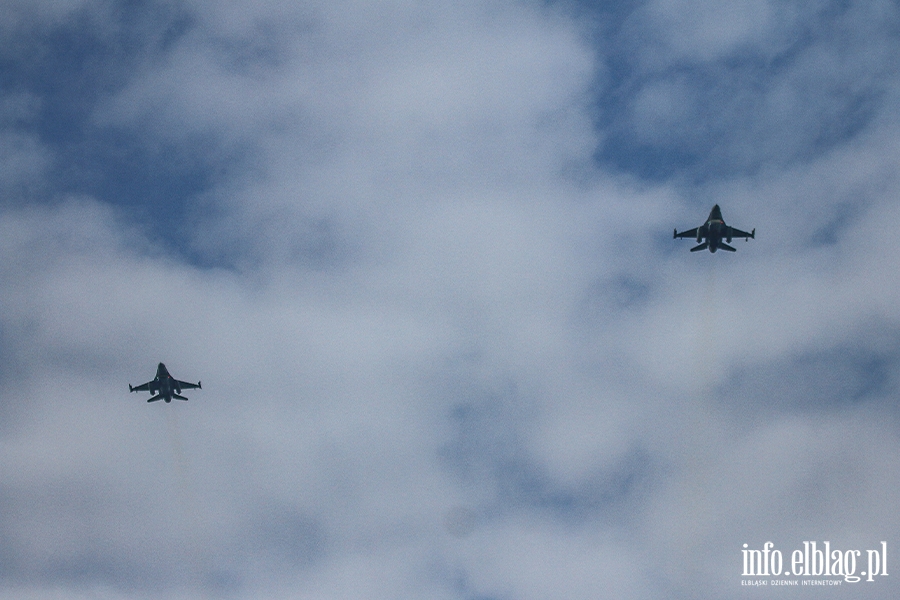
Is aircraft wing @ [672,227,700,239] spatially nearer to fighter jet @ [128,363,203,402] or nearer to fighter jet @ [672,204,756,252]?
fighter jet @ [672,204,756,252]

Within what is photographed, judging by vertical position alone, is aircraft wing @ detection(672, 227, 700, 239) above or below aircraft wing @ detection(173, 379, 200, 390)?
above

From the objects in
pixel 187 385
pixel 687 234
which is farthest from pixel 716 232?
pixel 187 385

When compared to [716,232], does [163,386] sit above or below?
below

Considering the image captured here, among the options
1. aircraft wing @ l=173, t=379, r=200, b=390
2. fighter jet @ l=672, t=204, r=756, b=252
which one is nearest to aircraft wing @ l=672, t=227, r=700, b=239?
fighter jet @ l=672, t=204, r=756, b=252

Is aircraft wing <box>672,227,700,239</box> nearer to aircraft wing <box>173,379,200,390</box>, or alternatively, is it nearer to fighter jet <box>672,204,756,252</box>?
fighter jet <box>672,204,756,252</box>

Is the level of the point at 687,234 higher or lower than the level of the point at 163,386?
higher

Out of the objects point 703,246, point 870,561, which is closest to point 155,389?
point 703,246

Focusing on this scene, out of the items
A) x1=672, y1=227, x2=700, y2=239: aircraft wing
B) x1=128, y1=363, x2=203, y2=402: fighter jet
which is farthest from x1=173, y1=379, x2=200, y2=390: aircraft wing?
x1=672, y1=227, x2=700, y2=239: aircraft wing

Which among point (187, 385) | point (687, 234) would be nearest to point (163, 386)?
point (187, 385)

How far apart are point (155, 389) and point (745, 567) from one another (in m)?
115

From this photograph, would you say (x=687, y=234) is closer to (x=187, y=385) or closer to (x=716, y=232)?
(x=716, y=232)

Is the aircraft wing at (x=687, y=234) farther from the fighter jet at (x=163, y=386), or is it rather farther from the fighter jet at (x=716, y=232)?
the fighter jet at (x=163, y=386)

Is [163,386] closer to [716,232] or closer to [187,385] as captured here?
[187,385]

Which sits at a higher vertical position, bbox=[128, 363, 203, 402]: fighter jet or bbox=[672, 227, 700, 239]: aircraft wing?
bbox=[672, 227, 700, 239]: aircraft wing
